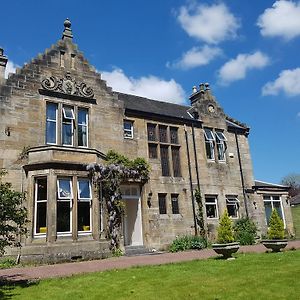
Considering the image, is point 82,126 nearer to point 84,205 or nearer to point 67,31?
point 84,205

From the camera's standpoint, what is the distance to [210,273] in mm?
10539

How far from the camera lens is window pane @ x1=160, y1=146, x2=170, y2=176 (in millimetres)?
22422

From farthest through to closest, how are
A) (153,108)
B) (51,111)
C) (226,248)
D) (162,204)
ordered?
(153,108)
(162,204)
(51,111)
(226,248)

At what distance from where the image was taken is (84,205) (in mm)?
17391

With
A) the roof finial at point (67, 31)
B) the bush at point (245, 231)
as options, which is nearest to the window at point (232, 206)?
the bush at point (245, 231)

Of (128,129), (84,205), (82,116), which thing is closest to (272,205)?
(128,129)

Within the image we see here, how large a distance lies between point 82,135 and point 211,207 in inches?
404

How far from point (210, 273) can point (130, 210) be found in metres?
10.7

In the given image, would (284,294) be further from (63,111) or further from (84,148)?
(63,111)

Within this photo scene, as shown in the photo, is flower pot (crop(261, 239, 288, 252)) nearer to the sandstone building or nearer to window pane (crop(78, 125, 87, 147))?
the sandstone building

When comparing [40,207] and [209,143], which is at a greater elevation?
[209,143]

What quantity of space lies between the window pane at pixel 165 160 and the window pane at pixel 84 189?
6.11 m

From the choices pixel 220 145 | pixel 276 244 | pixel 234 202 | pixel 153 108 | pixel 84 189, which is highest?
pixel 153 108

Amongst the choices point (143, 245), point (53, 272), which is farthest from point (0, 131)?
point (143, 245)
